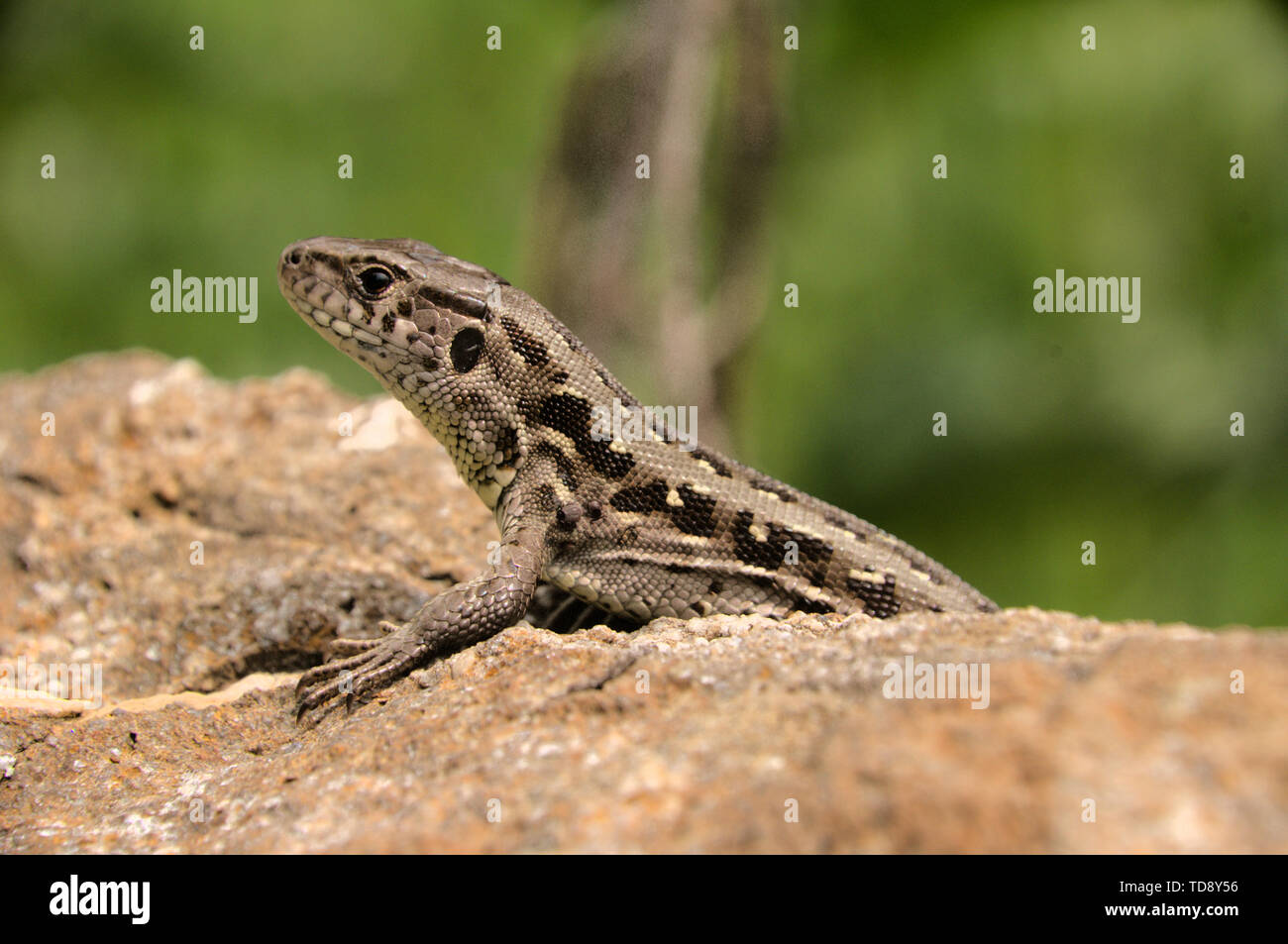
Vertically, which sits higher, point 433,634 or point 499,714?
point 433,634

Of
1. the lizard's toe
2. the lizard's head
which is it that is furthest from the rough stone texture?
the lizard's head

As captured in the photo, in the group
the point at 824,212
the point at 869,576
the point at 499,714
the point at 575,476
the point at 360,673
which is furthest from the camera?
the point at 824,212

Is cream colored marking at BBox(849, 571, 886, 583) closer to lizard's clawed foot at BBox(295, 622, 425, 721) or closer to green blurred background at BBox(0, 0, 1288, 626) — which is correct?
lizard's clawed foot at BBox(295, 622, 425, 721)

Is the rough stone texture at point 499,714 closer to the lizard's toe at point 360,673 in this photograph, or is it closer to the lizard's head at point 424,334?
the lizard's toe at point 360,673

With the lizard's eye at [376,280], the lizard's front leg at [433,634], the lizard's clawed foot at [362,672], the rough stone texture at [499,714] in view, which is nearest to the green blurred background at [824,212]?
the rough stone texture at [499,714]

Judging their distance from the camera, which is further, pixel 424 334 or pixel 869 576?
pixel 424 334

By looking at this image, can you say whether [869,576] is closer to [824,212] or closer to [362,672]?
[362,672]

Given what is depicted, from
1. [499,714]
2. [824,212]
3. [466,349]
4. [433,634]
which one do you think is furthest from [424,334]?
[824,212]
